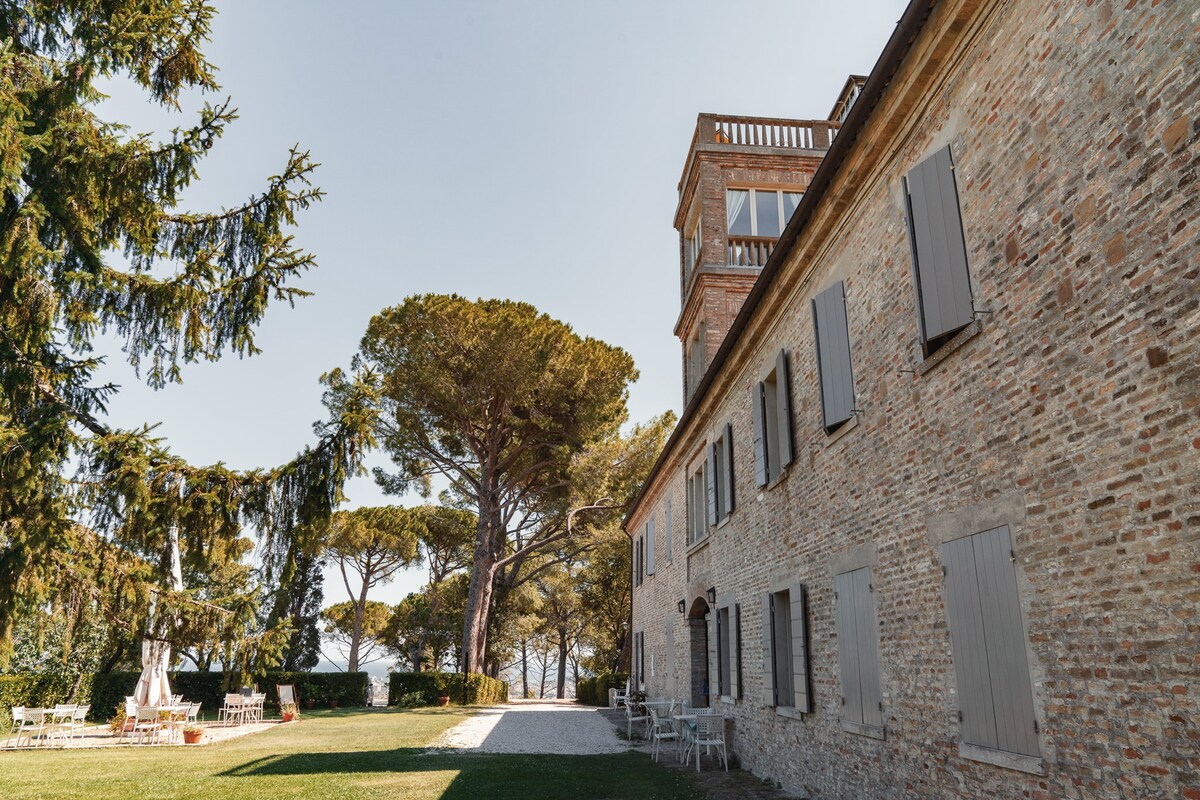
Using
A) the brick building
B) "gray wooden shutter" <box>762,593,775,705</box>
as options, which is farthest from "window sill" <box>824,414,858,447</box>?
"gray wooden shutter" <box>762,593,775,705</box>

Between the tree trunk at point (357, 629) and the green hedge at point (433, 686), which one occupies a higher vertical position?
the tree trunk at point (357, 629)

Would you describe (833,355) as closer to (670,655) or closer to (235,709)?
(670,655)

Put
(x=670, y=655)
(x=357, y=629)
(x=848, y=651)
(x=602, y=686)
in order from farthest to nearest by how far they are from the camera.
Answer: (x=357, y=629), (x=602, y=686), (x=670, y=655), (x=848, y=651)

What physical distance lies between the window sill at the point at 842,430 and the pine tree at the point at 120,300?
4754 mm

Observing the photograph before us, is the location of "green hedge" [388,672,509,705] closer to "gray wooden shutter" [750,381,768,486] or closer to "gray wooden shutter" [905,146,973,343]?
"gray wooden shutter" [750,381,768,486]

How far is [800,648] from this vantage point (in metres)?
8.16

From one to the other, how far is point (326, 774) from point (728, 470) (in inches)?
285

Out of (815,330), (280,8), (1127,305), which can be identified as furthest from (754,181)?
(1127,305)

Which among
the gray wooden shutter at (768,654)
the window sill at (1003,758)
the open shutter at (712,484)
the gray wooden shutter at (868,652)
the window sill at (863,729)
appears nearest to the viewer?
the window sill at (1003,758)

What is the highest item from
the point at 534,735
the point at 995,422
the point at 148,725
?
the point at 995,422

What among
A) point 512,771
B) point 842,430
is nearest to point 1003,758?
point 842,430

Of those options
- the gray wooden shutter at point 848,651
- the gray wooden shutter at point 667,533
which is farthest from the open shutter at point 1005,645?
the gray wooden shutter at point 667,533

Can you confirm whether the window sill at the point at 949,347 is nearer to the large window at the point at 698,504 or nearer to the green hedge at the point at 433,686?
the large window at the point at 698,504

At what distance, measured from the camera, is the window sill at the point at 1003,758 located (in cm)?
424
